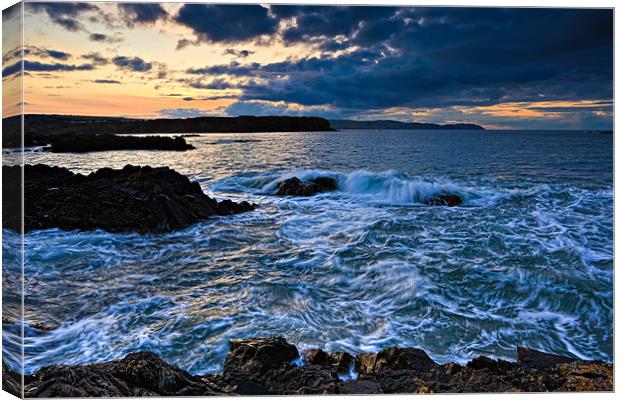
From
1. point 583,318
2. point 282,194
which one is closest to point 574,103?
point 583,318

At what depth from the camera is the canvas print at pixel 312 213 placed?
3.37 m

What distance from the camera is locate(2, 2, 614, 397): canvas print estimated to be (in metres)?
3.37

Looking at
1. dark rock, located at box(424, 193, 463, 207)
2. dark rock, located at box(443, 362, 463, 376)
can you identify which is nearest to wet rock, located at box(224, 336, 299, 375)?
dark rock, located at box(443, 362, 463, 376)

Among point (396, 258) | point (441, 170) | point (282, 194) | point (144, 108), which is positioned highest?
point (144, 108)

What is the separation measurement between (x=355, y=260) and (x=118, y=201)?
10.7 feet

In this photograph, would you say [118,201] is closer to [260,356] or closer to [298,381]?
[260,356]

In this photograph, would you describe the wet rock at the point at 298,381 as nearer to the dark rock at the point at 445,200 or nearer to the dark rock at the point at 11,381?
the dark rock at the point at 11,381

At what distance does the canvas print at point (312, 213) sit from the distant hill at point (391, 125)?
24 mm

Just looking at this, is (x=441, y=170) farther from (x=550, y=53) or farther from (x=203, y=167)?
(x=203, y=167)

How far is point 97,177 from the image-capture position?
271 inches

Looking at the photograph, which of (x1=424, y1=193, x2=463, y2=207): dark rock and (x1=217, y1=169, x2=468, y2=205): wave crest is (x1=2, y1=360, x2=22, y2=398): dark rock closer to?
(x1=217, y1=169, x2=468, y2=205): wave crest

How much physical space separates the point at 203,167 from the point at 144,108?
1785 millimetres

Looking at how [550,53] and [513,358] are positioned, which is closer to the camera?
[513,358]

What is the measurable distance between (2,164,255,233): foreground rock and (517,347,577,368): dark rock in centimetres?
380
